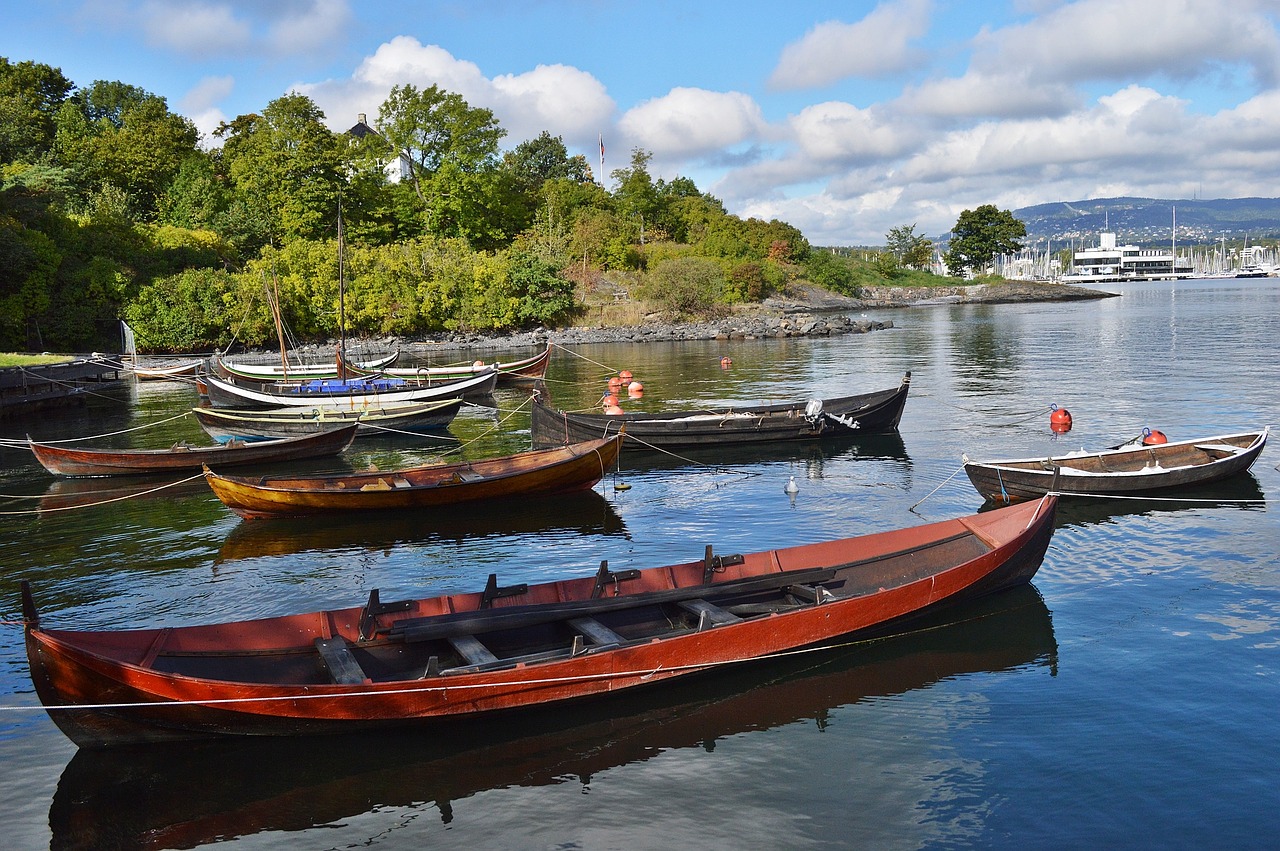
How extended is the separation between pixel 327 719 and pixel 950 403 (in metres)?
27.5

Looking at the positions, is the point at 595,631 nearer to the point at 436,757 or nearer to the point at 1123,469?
the point at 436,757

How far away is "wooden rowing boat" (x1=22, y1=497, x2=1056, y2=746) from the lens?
27.0 feet

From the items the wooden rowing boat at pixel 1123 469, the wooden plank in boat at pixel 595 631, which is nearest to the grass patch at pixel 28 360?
the wooden plank in boat at pixel 595 631

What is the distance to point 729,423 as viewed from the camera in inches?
949

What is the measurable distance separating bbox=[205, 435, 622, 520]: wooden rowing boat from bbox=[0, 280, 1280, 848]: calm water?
45cm

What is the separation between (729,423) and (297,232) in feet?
182

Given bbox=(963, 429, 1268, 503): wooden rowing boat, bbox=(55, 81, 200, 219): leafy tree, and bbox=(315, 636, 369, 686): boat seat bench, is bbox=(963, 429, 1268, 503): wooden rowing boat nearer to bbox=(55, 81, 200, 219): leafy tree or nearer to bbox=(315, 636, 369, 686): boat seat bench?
bbox=(315, 636, 369, 686): boat seat bench

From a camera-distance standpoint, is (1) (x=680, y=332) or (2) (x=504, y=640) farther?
(1) (x=680, y=332)

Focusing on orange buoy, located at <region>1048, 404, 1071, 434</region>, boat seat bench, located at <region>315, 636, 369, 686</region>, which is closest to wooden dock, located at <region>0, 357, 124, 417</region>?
boat seat bench, located at <region>315, 636, 369, 686</region>

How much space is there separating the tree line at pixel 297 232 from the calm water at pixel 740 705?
36441 millimetres

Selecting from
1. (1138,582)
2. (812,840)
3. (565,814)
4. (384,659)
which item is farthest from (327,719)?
(1138,582)

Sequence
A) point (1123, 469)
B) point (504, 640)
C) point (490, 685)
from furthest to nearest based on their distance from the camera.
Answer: point (1123, 469), point (504, 640), point (490, 685)

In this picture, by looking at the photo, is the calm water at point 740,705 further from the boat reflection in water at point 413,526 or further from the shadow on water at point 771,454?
the shadow on water at point 771,454

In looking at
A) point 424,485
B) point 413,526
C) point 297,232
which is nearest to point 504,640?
point 413,526
